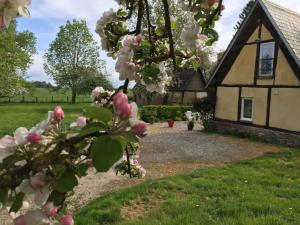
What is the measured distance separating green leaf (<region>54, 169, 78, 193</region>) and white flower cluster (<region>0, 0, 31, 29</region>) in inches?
18.1

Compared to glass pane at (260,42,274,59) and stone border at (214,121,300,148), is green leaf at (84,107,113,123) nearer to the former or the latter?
stone border at (214,121,300,148)

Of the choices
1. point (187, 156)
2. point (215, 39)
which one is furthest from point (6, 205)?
point (187, 156)

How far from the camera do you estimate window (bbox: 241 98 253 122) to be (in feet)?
55.1

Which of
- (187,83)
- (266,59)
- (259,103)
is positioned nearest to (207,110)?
(259,103)

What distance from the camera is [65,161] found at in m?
1.07

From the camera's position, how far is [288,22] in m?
15.3

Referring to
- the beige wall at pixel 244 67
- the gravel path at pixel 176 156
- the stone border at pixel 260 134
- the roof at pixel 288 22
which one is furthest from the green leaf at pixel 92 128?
the beige wall at pixel 244 67

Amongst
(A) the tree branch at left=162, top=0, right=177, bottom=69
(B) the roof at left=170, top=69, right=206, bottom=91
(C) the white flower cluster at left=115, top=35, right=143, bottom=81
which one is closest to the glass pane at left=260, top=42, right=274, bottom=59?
(A) the tree branch at left=162, top=0, right=177, bottom=69

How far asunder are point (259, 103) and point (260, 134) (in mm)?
1280

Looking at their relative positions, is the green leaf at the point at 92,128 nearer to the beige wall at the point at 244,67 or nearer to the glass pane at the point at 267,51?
the glass pane at the point at 267,51

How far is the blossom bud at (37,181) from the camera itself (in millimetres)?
1033

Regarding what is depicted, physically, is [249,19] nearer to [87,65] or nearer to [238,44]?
[238,44]

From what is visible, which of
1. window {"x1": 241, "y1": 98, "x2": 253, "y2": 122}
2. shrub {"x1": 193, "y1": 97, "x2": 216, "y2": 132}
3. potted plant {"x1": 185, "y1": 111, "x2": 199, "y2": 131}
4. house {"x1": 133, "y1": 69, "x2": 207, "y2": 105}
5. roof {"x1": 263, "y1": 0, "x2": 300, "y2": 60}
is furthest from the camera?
house {"x1": 133, "y1": 69, "x2": 207, "y2": 105}

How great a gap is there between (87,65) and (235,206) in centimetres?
4619
